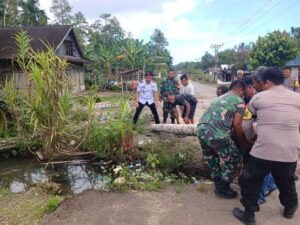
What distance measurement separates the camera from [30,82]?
5.99 m

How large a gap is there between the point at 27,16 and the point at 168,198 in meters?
33.6

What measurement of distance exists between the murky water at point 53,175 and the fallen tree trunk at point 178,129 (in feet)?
6.49

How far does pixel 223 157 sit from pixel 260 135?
83 centimetres

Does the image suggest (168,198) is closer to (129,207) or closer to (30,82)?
(129,207)

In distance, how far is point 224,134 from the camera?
150 inches

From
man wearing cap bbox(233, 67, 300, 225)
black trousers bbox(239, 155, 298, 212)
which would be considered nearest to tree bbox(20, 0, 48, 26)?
man wearing cap bbox(233, 67, 300, 225)

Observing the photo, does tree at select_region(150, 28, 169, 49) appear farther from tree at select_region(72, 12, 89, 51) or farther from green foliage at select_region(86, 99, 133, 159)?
green foliage at select_region(86, 99, 133, 159)

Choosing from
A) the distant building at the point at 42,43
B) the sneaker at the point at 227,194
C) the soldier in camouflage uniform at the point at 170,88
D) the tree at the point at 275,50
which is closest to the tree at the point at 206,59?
the tree at the point at 275,50

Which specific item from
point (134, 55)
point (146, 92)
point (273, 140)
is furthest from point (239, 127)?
point (134, 55)

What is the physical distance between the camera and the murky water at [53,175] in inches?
205

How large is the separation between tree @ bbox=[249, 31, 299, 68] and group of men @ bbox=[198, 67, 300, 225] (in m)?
26.1

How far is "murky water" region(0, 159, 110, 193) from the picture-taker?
522 cm

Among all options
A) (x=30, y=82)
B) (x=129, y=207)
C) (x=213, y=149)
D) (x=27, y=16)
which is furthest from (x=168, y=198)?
(x=27, y=16)

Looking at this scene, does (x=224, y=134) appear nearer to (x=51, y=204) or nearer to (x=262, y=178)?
(x=262, y=178)
